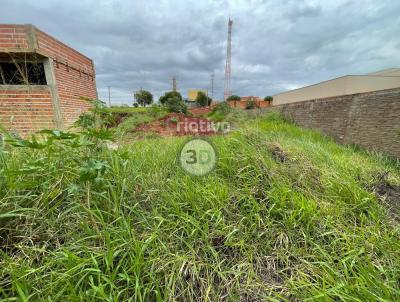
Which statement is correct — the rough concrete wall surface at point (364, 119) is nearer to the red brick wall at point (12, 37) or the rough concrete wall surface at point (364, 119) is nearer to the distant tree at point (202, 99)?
the red brick wall at point (12, 37)

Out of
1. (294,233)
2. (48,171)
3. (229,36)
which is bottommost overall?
(294,233)

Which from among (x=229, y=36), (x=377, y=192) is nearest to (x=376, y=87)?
(x=229, y=36)

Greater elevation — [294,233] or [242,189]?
[242,189]

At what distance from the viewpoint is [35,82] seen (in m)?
4.50

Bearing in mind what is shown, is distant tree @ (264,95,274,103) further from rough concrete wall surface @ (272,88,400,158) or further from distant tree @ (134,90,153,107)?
rough concrete wall surface @ (272,88,400,158)

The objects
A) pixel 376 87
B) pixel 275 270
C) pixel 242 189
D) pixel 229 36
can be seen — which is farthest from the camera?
pixel 229 36

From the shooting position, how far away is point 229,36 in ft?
81.2

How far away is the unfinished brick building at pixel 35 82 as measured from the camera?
3.79m

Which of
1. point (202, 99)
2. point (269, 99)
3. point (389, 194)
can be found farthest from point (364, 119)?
point (269, 99)

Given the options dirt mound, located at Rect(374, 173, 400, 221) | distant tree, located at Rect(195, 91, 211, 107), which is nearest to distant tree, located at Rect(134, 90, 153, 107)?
distant tree, located at Rect(195, 91, 211, 107)

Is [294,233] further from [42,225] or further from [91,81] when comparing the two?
[91,81]

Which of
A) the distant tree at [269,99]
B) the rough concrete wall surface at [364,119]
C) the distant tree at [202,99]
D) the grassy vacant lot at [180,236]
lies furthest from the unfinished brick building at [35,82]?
the distant tree at [269,99]

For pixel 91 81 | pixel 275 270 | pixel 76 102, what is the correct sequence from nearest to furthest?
pixel 275 270 → pixel 76 102 → pixel 91 81

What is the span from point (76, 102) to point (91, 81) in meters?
1.92
